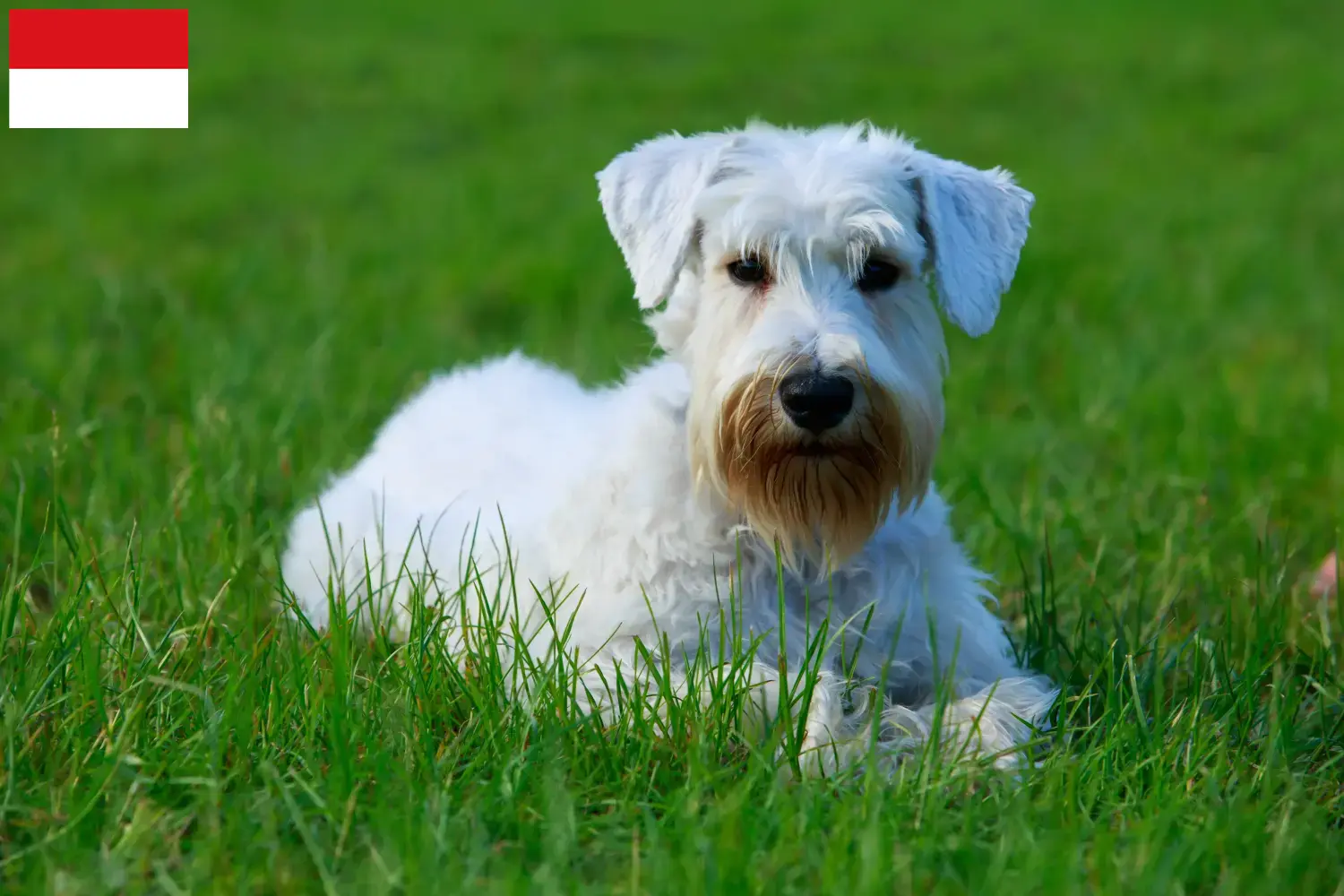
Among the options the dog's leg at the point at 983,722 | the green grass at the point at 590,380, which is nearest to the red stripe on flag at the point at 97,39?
the green grass at the point at 590,380

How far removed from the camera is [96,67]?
748cm

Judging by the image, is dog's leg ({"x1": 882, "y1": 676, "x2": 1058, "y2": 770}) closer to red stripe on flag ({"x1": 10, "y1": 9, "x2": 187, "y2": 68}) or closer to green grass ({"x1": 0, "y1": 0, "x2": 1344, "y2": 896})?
green grass ({"x1": 0, "y1": 0, "x2": 1344, "y2": 896})

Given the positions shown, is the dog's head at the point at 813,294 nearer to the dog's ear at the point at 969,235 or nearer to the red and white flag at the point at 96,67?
the dog's ear at the point at 969,235

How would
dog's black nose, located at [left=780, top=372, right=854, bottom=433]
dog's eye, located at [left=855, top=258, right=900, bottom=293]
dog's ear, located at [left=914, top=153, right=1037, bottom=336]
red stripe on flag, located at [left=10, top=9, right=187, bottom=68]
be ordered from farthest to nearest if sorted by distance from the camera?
red stripe on flag, located at [left=10, top=9, right=187, bottom=68], dog's ear, located at [left=914, top=153, right=1037, bottom=336], dog's eye, located at [left=855, top=258, right=900, bottom=293], dog's black nose, located at [left=780, top=372, right=854, bottom=433]

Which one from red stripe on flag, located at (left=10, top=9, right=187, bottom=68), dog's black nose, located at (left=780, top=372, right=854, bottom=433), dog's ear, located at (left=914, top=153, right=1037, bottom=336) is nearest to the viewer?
dog's black nose, located at (left=780, top=372, right=854, bottom=433)

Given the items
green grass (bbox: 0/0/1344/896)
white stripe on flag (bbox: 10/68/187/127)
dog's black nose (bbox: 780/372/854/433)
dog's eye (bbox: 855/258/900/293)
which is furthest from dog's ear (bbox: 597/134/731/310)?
white stripe on flag (bbox: 10/68/187/127)

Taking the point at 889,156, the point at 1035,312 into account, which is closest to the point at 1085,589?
the point at 889,156

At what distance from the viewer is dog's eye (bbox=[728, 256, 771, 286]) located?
3.68 m

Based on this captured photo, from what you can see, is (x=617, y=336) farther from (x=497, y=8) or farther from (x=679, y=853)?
(x=497, y=8)

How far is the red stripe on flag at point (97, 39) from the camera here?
836 cm

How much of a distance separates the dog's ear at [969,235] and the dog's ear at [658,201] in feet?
1.75

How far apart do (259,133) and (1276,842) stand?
1200cm

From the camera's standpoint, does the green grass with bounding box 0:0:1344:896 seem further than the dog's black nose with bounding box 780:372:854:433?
No

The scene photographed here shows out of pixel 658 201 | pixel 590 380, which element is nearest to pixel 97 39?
pixel 590 380
